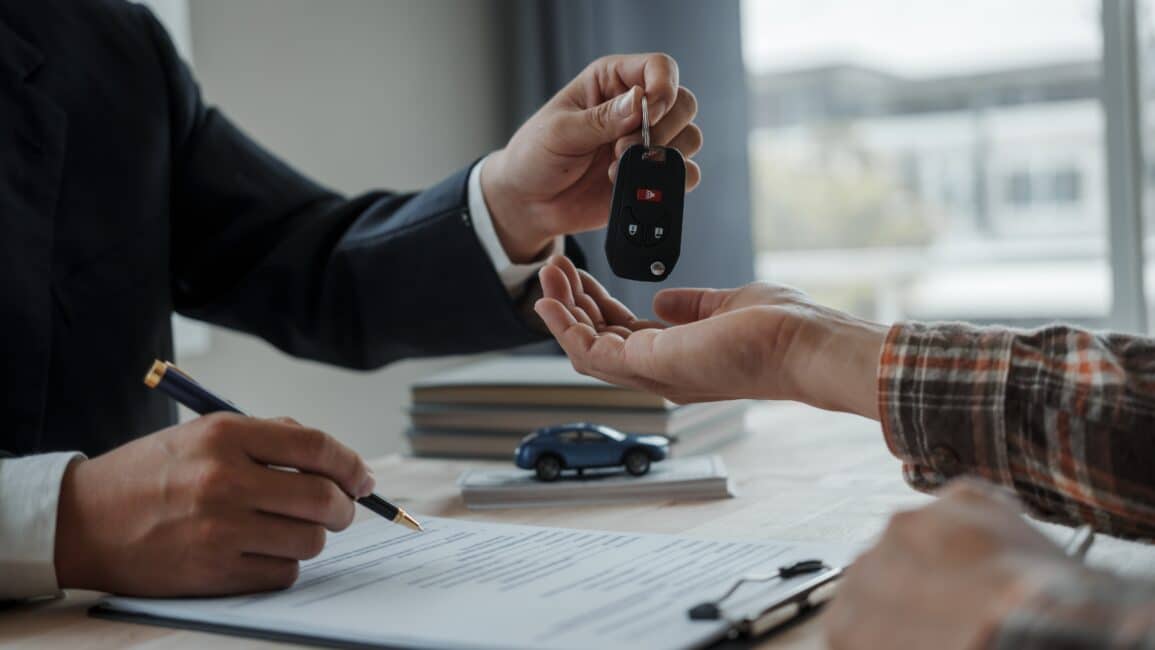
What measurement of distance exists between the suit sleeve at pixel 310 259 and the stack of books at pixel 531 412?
0.23 feet

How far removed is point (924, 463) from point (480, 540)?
12.7 inches

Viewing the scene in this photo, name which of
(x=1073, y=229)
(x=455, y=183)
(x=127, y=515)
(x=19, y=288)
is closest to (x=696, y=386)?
(x=127, y=515)

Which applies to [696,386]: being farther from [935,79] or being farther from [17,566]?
[935,79]

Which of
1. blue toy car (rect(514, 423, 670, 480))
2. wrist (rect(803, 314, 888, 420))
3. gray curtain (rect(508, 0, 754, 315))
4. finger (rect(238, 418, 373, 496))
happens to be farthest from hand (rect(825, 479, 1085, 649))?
gray curtain (rect(508, 0, 754, 315))

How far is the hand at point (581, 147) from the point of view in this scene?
101 centimetres

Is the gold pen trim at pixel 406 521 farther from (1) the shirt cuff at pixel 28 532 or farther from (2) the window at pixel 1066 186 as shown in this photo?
(2) the window at pixel 1066 186

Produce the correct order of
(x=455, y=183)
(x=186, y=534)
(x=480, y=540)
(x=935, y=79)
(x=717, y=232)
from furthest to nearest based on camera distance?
(x=935, y=79) < (x=717, y=232) < (x=455, y=183) < (x=480, y=540) < (x=186, y=534)

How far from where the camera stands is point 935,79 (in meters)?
2.96

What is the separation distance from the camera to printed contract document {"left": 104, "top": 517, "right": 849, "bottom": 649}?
62 cm

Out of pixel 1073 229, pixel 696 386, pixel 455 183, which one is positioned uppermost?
pixel 455 183

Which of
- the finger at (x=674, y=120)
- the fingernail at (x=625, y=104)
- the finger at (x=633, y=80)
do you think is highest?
the finger at (x=633, y=80)

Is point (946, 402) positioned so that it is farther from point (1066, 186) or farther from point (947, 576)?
point (1066, 186)

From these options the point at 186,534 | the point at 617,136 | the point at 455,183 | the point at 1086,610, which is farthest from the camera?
the point at 455,183

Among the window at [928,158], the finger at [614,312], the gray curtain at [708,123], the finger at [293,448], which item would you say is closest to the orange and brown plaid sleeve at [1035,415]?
the finger at [614,312]
